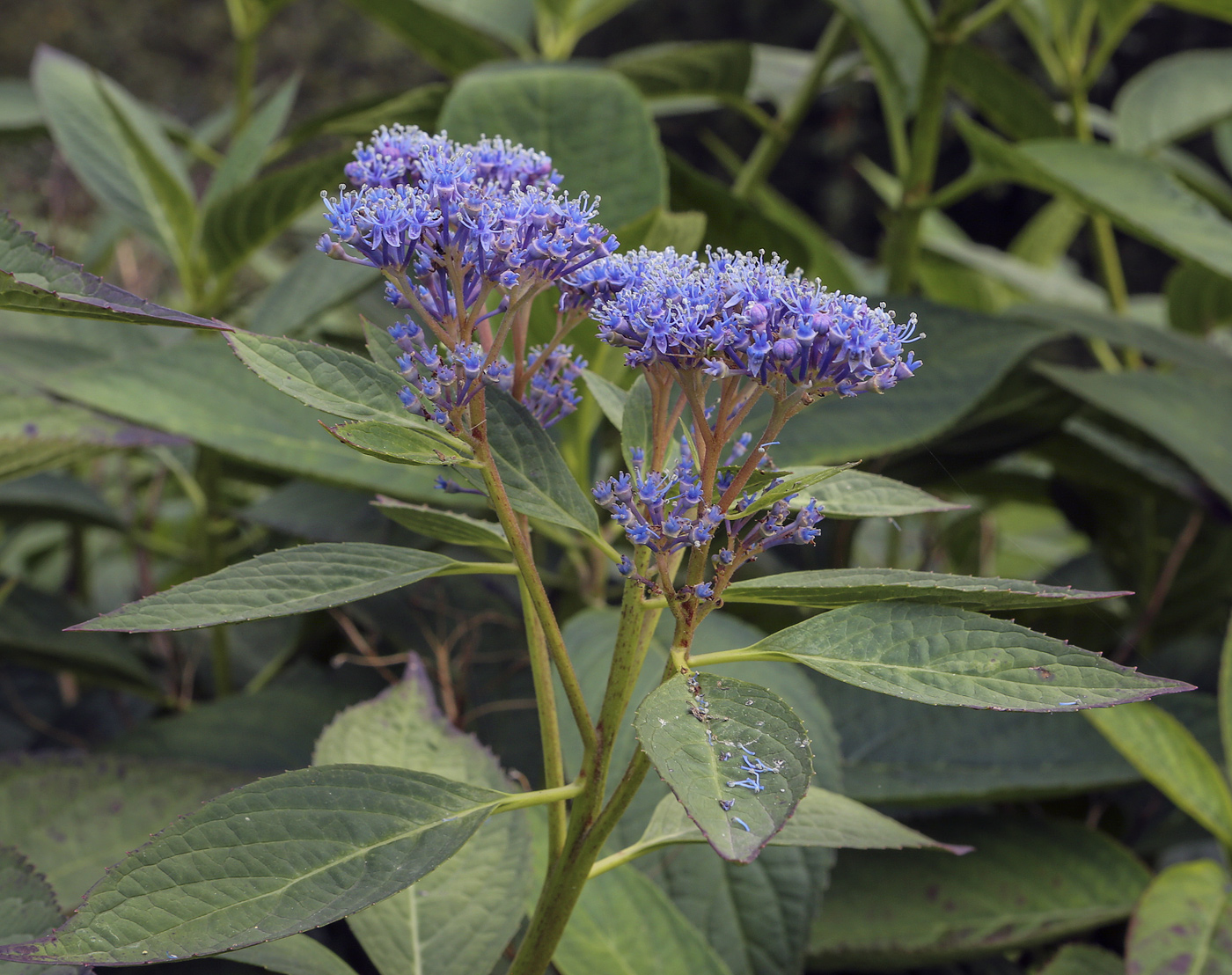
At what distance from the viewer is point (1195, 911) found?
69 centimetres

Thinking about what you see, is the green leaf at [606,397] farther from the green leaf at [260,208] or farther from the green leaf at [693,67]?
the green leaf at [693,67]

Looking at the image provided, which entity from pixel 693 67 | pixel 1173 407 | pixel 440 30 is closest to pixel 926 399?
pixel 1173 407

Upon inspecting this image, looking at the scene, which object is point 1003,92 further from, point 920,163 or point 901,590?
point 901,590

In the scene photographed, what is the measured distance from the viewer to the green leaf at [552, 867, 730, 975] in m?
0.56

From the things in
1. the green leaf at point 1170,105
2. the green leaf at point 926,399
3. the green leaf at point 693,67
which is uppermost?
the green leaf at point 1170,105

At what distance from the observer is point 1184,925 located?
68 cm

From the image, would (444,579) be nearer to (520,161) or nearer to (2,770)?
(2,770)

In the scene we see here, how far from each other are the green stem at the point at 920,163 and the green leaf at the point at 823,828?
26.6 inches

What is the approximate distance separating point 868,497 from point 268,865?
0.29 m

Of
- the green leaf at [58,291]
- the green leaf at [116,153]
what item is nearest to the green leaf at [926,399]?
the green leaf at [58,291]

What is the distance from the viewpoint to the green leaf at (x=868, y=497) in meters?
0.46

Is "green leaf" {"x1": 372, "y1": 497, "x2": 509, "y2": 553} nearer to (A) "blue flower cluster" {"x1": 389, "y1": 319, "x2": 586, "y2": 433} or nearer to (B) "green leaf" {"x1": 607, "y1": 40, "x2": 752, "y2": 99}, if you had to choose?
(A) "blue flower cluster" {"x1": 389, "y1": 319, "x2": 586, "y2": 433}

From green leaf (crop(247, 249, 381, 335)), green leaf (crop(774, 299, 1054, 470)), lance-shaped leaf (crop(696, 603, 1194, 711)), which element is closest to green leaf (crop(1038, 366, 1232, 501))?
green leaf (crop(774, 299, 1054, 470))

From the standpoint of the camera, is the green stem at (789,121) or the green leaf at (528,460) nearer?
the green leaf at (528,460)
